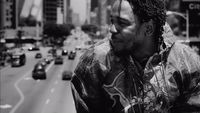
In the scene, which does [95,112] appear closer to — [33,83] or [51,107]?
[51,107]

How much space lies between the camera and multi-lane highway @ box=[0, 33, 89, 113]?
146ft

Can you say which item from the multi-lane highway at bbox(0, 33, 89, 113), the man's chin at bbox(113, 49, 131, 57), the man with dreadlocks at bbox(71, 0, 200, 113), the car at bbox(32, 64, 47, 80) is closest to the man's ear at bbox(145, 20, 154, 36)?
the man with dreadlocks at bbox(71, 0, 200, 113)

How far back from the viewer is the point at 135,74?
3.09 meters

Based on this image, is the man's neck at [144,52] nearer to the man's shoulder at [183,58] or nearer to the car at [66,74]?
the man's shoulder at [183,58]

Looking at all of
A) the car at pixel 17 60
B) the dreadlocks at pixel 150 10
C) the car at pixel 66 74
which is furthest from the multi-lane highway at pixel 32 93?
the dreadlocks at pixel 150 10

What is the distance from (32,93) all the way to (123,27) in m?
55.1

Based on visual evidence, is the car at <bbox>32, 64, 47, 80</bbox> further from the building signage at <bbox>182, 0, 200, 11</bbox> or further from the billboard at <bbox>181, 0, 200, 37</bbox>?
the building signage at <bbox>182, 0, 200, 11</bbox>

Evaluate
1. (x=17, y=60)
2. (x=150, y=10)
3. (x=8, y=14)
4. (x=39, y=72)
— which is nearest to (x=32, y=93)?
(x=39, y=72)

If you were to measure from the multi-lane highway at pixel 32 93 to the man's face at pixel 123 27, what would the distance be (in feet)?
89.8

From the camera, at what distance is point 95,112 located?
10.0 feet

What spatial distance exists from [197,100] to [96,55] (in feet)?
2.51

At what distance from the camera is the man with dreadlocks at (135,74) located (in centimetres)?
300

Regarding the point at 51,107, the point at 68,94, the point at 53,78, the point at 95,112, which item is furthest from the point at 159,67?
the point at 53,78

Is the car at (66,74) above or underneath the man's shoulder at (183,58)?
underneath
